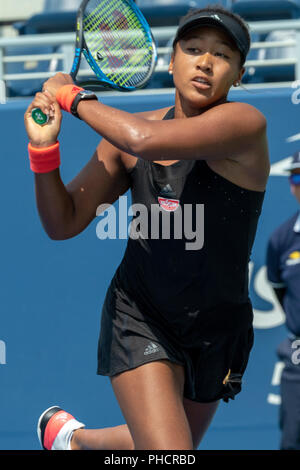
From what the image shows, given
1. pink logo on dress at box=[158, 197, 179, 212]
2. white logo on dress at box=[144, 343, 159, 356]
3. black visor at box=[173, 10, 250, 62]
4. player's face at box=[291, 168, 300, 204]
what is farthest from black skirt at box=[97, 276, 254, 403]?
player's face at box=[291, 168, 300, 204]

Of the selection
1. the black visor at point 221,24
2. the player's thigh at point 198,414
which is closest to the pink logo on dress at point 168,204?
the black visor at point 221,24

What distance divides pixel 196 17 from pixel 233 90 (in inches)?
70.3

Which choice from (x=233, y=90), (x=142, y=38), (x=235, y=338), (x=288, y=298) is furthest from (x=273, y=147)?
(x=235, y=338)

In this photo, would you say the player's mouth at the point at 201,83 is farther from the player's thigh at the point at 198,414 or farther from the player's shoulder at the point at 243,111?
the player's thigh at the point at 198,414

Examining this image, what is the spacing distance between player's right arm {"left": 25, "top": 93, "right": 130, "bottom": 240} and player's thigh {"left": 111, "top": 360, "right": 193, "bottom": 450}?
1.85ft

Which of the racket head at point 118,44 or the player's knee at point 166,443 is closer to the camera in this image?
the player's knee at point 166,443

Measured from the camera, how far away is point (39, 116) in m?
2.46

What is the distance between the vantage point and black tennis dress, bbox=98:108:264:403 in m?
Answer: 2.46

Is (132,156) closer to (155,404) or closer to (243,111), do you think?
(243,111)

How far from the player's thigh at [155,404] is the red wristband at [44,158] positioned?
73 cm

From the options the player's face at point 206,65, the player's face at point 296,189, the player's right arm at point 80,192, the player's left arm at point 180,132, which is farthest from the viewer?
the player's face at point 296,189

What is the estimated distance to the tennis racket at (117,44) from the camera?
9.06 ft

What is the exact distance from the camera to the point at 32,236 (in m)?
4.09
